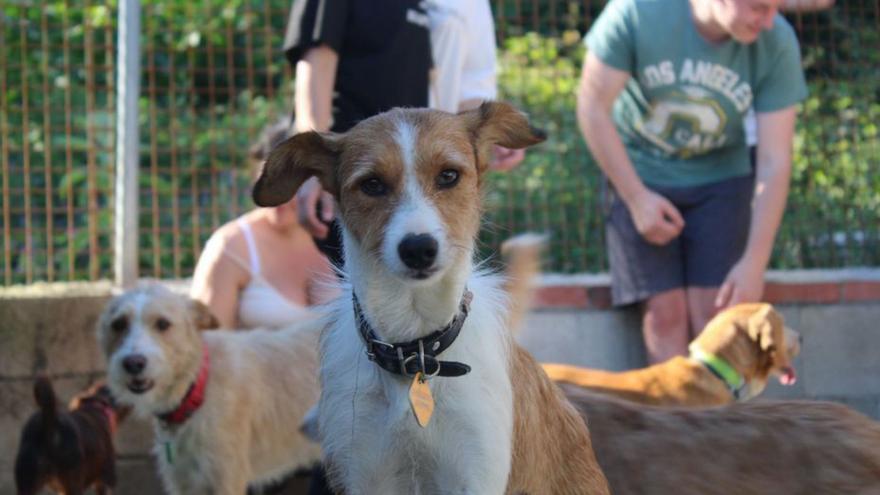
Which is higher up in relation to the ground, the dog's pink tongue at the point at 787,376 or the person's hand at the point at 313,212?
the person's hand at the point at 313,212

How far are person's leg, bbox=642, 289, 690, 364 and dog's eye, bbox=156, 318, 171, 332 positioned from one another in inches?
94.1

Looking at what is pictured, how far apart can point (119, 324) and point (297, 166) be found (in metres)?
2.97

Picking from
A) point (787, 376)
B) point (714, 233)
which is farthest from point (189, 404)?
point (787, 376)

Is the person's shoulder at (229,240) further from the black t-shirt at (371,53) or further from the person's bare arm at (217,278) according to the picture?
the black t-shirt at (371,53)

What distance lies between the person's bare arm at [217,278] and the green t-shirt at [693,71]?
2.16 metres

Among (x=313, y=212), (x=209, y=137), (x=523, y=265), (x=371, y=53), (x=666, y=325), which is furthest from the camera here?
(x=209, y=137)

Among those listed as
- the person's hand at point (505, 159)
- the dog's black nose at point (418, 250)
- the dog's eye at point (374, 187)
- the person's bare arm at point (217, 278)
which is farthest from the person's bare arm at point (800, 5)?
the dog's black nose at point (418, 250)

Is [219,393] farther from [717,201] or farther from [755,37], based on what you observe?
[755,37]

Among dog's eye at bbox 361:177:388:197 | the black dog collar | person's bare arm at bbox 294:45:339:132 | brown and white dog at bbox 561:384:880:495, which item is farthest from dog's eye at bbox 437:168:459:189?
person's bare arm at bbox 294:45:339:132

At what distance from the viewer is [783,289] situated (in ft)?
24.3

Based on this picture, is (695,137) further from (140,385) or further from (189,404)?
(140,385)

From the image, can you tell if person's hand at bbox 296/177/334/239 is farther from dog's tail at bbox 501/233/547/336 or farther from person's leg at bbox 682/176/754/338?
person's leg at bbox 682/176/754/338

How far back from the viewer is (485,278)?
349 cm

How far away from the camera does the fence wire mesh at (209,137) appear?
6.99 m
